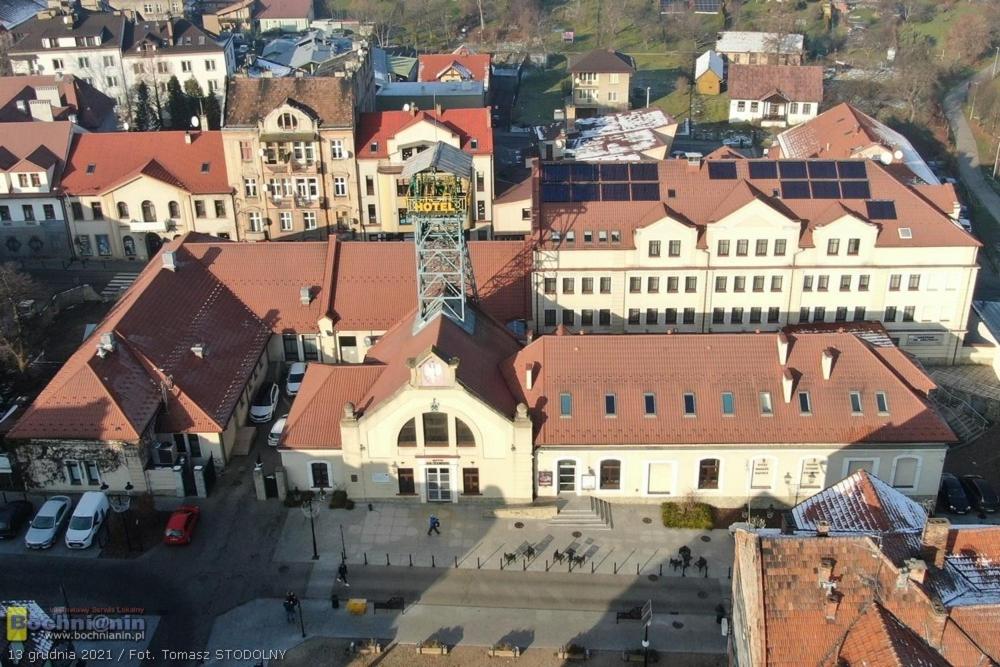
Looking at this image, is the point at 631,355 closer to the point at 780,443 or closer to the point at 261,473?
the point at 780,443

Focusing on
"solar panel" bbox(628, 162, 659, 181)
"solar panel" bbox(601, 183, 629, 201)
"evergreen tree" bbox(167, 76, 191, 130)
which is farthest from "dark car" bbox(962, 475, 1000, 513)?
"evergreen tree" bbox(167, 76, 191, 130)

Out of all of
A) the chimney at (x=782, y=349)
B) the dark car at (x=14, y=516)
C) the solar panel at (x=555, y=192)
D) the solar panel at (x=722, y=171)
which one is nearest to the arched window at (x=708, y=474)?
the chimney at (x=782, y=349)

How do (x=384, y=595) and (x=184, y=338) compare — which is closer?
(x=384, y=595)

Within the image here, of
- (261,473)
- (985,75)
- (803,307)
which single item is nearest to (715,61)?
(985,75)

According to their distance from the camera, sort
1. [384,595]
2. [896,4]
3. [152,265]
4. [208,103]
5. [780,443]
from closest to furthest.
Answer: [384,595] < [780,443] < [152,265] < [208,103] < [896,4]

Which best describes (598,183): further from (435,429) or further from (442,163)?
(435,429)

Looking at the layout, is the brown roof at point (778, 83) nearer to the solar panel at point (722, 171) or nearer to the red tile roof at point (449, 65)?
the red tile roof at point (449, 65)
